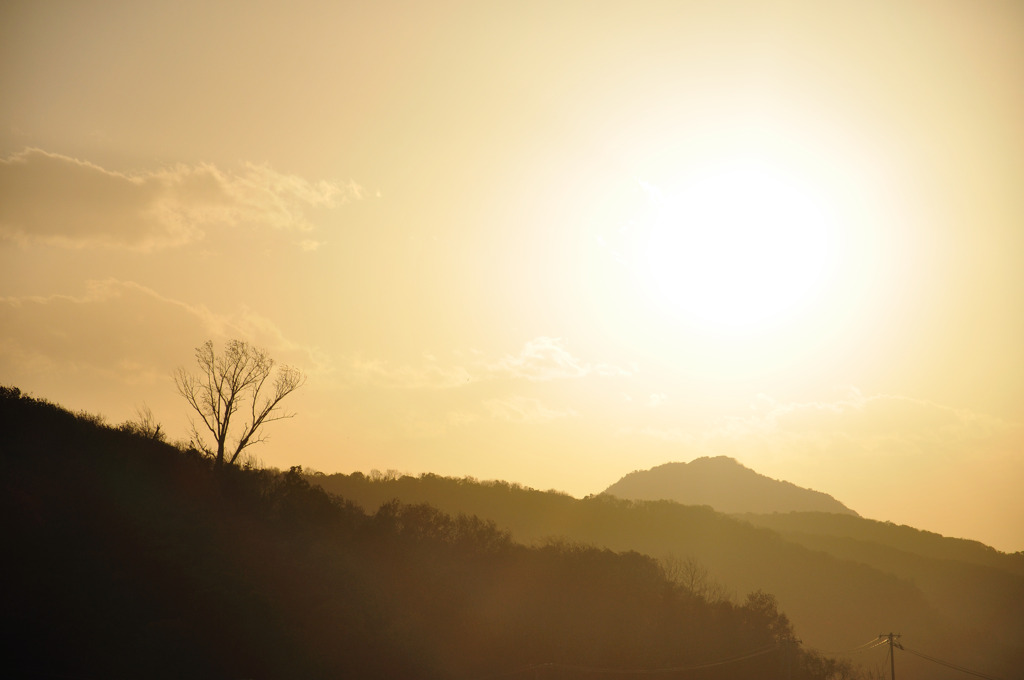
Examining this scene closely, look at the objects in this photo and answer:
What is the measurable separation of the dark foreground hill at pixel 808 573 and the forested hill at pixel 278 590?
3908cm

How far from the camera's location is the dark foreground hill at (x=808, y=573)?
116 m

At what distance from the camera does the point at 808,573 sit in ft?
432

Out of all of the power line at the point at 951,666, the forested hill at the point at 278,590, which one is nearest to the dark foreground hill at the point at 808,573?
the power line at the point at 951,666

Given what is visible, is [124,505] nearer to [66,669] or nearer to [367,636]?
[66,669]

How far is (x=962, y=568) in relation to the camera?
152m

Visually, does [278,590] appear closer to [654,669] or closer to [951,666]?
[654,669]

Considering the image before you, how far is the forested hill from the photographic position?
2758cm

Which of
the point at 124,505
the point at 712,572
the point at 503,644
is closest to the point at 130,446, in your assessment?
the point at 124,505

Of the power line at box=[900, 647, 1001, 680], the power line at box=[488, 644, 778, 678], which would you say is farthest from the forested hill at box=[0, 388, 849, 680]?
the power line at box=[900, 647, 1001, 680]

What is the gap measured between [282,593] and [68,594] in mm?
13856

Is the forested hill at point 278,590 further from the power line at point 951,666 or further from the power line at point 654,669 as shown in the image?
the power line at point 951,666

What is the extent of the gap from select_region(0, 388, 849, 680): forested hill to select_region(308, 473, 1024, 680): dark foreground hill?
3908 centimetres

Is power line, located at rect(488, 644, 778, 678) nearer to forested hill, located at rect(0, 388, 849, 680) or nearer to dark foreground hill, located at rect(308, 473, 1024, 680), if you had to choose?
forested hill, located at rect(0, 388, 849, 680)

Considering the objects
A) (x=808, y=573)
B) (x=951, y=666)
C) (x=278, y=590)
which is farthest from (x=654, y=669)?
(x=808, y=573)
